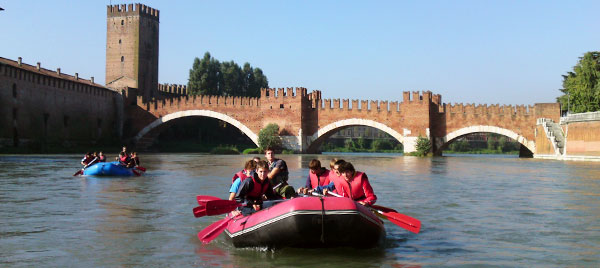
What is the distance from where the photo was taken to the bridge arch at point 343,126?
47.1 metres

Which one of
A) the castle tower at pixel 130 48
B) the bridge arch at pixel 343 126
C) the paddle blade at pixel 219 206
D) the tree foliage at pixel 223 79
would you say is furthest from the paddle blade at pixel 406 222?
the tree foliage at pixel 223 79

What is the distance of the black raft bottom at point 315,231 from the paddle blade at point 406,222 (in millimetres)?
705

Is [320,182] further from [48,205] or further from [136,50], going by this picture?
[136,50]

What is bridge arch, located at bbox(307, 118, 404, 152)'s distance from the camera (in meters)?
47.1

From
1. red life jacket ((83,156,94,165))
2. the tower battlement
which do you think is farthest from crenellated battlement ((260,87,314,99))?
red life jacket ((83,156,94,165))

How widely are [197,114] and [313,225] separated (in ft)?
150

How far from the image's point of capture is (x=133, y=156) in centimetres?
2239

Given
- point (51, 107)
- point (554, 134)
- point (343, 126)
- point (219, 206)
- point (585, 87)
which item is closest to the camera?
point (219, 206)

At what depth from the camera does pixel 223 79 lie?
209ft

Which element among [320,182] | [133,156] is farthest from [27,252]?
[133,156]

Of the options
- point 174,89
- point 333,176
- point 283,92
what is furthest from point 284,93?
point 333,176

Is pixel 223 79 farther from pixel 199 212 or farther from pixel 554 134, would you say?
pixel 199 212

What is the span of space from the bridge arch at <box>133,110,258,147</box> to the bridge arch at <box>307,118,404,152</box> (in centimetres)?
444

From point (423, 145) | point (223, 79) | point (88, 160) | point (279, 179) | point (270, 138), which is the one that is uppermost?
point (223, 79)
